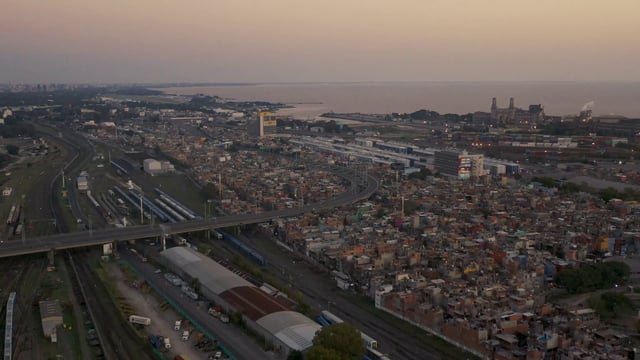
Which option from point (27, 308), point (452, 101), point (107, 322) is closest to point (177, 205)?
point (27, 308)

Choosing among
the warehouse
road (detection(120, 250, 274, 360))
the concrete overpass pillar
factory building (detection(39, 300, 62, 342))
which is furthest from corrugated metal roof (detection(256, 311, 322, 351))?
the concrete overpass pillar

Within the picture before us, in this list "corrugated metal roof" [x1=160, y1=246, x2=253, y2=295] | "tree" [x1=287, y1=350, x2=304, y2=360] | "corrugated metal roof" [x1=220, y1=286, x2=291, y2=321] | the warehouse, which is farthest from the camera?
"corrugated metal roof" [x1=160, y1=246, x2=253, y2=295]

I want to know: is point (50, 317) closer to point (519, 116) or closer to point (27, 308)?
point (27, 308)

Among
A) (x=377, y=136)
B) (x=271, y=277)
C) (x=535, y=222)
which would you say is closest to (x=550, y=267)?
(x=535, y=222)

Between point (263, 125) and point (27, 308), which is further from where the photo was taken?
point (263, 125)

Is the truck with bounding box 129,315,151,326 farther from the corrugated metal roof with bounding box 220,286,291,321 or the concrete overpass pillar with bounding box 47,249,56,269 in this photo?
the concrete overpass pillar with bounding box 47,249,56,269

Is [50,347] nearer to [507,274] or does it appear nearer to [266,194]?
[507,274]
